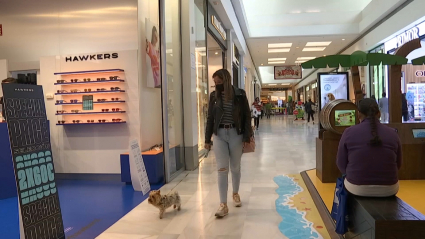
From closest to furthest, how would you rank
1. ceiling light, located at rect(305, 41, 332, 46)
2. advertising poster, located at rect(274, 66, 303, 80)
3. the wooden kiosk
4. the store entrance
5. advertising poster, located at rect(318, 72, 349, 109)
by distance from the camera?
1. the wooden kiosk
2. advertising poster, located at rect(318, 72, 349, 109)
3. the store entrance
4. ceiling light, located at rect(305, 41, 332, 46)
5. advertising poster, located at rect(274, 66, 303, 80)

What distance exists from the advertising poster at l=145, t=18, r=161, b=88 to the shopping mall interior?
2cm

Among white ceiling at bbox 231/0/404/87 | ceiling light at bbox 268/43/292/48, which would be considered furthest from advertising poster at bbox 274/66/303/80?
white ceiling at bbox 231/0/404/87

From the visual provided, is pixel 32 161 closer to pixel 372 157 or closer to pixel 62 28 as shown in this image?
pixel 372 157

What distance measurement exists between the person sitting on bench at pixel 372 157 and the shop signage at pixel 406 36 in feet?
31.4

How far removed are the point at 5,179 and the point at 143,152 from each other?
6.42ft

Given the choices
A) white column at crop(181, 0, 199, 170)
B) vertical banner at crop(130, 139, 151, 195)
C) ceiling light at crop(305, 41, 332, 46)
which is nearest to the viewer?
vertical banner at crop(130, 139, 151, 195)

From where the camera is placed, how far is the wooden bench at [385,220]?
2.08 metres

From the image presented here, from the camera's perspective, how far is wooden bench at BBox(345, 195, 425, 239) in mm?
2080

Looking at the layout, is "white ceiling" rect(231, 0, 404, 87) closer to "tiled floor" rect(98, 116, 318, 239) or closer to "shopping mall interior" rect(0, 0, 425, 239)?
"shopping mall interior" rect(0, 0, 425, 239)

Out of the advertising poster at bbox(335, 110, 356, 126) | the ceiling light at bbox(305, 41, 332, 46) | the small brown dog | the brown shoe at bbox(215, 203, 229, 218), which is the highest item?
the ceiling light at bbox(305, 41, 332, 46)

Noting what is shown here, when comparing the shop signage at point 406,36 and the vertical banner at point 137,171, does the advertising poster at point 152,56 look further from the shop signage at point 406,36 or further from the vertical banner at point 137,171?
the shop signage at point 406,36

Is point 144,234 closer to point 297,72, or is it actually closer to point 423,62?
point 423,62

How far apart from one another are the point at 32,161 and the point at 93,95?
3.31m

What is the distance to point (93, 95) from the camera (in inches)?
227
